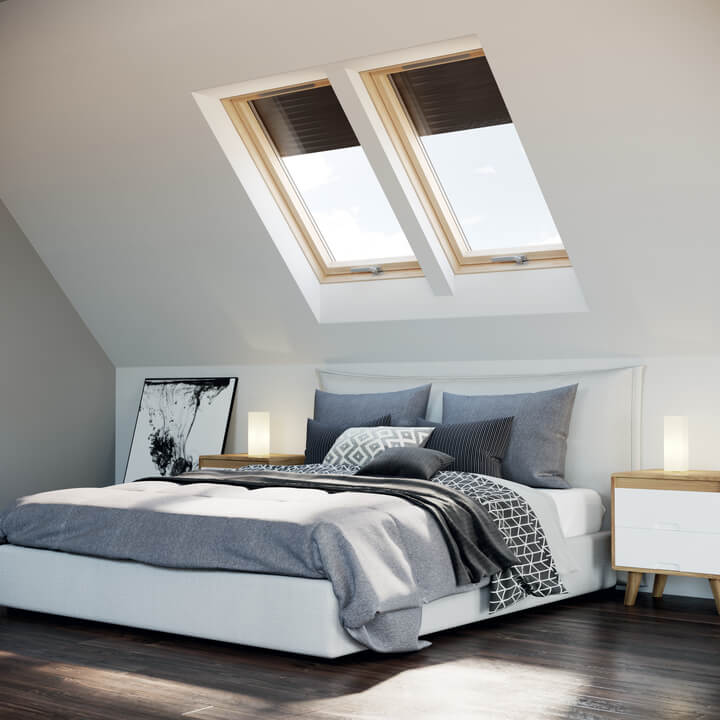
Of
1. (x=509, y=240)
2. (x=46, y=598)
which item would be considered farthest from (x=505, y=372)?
(x=46, y=598)

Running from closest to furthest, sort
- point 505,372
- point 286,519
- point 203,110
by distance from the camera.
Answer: point 286,519 → point 203,110 → point 505,372

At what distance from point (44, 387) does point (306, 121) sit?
101 inches

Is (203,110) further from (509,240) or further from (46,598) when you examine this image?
(46,598)

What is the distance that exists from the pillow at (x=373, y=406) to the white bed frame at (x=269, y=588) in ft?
2.45

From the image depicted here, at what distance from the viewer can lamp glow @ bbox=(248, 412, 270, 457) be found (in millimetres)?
5754

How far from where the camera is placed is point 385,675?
10.3 feet

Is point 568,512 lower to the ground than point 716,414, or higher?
lower

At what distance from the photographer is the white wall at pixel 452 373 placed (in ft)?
15.5

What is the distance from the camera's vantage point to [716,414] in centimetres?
470

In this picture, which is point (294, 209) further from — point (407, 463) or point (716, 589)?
point (716, 589)

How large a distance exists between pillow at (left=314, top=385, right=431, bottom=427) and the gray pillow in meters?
0.37

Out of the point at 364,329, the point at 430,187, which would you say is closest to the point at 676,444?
the point at 430,187

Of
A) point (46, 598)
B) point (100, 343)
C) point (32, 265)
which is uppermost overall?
point (32, 265)

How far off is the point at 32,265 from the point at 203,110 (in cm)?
196
